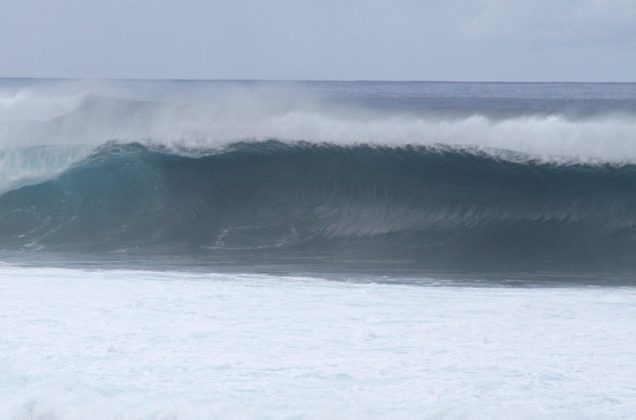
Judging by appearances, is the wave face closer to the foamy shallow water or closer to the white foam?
the white foam

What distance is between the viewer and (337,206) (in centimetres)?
1153

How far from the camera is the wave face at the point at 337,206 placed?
10164 millimetres

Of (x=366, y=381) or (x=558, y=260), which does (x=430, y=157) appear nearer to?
(x=558, y=260)

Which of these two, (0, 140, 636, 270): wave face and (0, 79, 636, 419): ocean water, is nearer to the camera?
(0, 79, 636, 419): ocean water

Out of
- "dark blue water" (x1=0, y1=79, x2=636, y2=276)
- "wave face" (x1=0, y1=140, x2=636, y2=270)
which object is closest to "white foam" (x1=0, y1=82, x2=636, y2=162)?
"dark blue water" (x1=0, y1=79, x2=636, y2=276)

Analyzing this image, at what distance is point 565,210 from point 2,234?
6.85 meters

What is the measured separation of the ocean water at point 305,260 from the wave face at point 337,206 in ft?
0.11

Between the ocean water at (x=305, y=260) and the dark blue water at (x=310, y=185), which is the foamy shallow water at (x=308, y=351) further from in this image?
the dark blue water at (x=310, y=185)

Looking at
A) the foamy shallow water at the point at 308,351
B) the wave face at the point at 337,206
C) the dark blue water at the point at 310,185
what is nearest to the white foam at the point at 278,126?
the dark blue water at the point at 310,185

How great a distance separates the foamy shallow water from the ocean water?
0.7 inches

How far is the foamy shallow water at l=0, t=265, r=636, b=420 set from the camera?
4.46 meters

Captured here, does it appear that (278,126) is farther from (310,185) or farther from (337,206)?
(337,206)

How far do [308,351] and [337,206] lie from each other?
20.8 feet

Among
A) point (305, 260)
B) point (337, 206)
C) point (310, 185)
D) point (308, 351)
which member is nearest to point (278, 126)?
point (310, 185)
